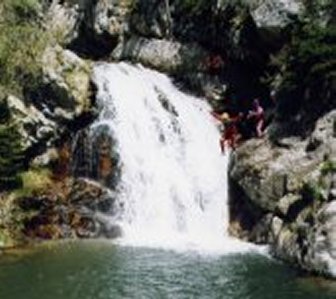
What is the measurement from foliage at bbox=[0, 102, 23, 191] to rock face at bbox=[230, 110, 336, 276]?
8133 mm

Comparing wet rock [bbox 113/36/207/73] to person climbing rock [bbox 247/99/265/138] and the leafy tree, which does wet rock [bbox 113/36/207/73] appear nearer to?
person climbing rock [bbox 247/99/265/138]

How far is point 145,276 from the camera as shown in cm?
2780

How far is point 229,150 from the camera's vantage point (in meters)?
37.1

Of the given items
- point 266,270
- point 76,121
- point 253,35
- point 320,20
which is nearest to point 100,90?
point 76,121

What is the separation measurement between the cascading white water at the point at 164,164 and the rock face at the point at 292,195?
4.39ft

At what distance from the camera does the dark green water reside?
25844 millimetres

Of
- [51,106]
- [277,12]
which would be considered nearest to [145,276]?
[51,106]

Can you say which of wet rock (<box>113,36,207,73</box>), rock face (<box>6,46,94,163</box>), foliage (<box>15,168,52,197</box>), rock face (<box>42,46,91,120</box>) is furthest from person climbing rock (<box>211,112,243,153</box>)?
foliage (<box>15,168,52,197</box>)

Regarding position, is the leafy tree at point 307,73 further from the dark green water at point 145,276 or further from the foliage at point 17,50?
the foliage at point 17,50

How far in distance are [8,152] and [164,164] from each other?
20.9 ft

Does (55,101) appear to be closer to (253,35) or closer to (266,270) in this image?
(253,35)

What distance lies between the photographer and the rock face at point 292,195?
2712 cm

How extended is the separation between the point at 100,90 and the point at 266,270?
1256 cm

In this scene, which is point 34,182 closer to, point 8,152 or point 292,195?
point 8,152
